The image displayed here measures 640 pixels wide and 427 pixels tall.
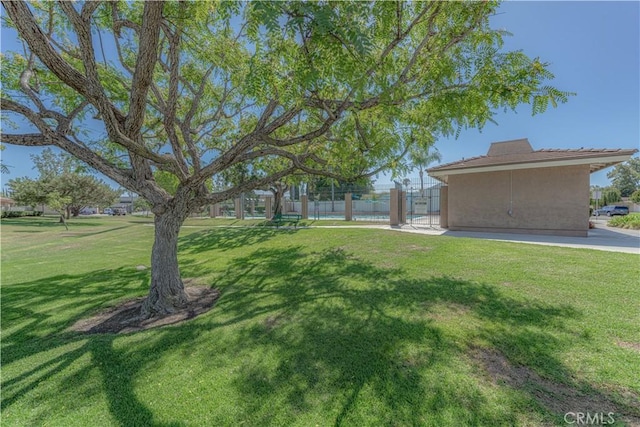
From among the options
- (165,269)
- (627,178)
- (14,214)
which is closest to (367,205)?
(165,269)

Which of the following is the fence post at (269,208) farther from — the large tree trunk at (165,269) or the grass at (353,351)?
the large tree trunk at (165,269)

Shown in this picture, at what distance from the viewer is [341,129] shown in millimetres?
7121

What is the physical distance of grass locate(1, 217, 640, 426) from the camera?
2.70 m

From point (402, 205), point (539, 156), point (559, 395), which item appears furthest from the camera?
point (402, 205)

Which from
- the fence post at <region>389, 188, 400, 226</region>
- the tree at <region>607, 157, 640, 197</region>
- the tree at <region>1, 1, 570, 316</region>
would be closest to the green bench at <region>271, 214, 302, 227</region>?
the fence post at <region>389, 188, 400, 226</region>

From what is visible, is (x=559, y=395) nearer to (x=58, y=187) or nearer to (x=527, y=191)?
(x=527, y=191)

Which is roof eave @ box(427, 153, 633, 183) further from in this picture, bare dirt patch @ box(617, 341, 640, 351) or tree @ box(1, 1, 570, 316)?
bare dirt patch @ box(617, 341, 640, 351)

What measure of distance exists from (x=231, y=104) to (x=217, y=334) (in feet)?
23.7

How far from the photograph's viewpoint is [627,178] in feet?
190

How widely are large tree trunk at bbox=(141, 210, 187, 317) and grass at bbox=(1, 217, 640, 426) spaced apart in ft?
3.22

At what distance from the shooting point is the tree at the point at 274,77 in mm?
3447

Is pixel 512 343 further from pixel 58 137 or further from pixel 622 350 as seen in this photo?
pixel 58 137

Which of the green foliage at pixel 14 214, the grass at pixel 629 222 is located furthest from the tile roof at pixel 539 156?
the green foliage at pixel 14 214

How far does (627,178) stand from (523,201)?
2766 inches
